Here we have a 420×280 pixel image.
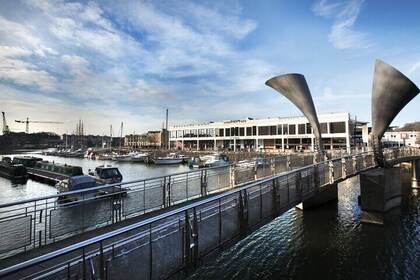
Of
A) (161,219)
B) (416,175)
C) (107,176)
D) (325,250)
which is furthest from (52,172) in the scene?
(416,175)

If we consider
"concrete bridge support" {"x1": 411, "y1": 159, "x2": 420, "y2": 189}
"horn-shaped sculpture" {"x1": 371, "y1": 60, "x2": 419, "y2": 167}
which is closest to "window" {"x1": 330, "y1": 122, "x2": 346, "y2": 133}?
"concrete bridge support" {"x1": 411, "y1": 159, "x2": 420, "y2": 189}

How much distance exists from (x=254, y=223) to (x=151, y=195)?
13.5ft

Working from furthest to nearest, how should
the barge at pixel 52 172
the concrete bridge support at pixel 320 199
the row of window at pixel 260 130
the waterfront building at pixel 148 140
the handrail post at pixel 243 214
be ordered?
the waterfront building at pixel 148 140
the row of window at pixel 260 130
the barge at pixel 52 172
the concrete bridge support at pixel 320 199
the handrail post at pixel 243 214

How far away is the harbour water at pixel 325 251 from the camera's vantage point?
12.0 meters

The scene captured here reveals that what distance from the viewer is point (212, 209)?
7.59 meters

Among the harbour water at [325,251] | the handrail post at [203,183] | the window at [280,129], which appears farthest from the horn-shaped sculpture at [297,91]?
the window at [280,129]

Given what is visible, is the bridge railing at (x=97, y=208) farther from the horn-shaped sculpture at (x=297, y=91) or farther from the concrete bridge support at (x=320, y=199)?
the horn-shaped sculpture at (x=297, y=91)

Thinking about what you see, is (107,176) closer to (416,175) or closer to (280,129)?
(416,175)

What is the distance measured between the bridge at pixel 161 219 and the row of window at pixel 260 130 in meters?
67.4

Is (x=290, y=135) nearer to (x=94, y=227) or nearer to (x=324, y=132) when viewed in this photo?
(x=324, y=132)

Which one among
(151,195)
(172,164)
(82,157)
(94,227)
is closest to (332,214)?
(151,195)

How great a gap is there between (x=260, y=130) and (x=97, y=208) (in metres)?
95.8

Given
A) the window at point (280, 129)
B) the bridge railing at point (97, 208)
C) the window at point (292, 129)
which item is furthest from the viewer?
the window at point (280, 129)

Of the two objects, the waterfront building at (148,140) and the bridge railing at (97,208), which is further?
the waterfront building at (148,140)
